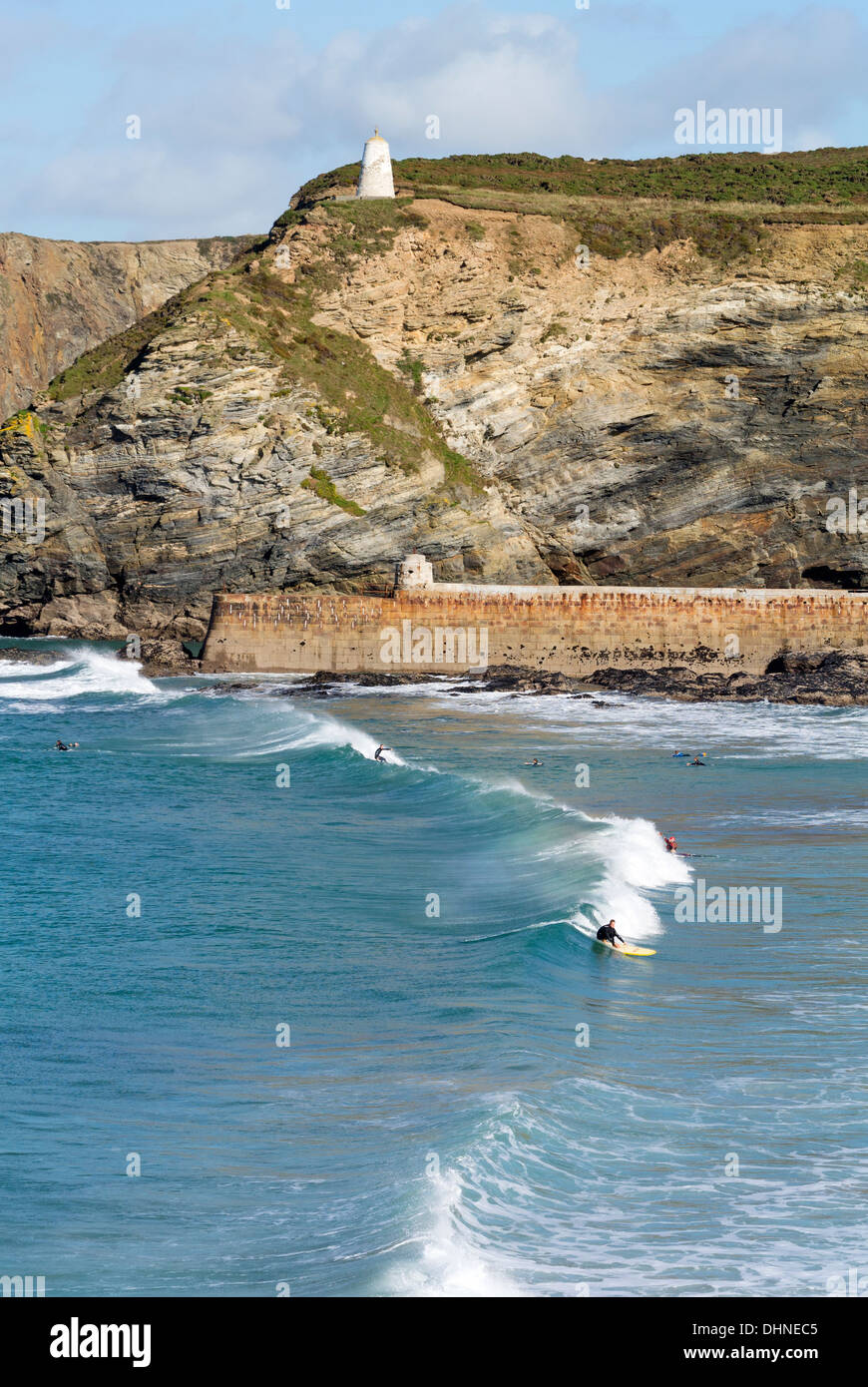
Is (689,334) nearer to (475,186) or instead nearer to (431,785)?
(475,186)

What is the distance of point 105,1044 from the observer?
38.4 ft

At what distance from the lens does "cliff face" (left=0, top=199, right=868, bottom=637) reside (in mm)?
54250

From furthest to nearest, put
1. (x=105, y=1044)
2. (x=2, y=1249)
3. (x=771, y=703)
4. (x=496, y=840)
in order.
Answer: (x=771, y=703), (x=496, y=840), (x=105, y=1044), (x=2, y=1249)

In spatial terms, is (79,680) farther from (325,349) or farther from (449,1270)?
(449,1270)

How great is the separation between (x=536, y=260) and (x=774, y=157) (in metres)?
24.9

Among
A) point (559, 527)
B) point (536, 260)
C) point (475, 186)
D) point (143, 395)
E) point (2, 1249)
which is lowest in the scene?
point (2, 1249)

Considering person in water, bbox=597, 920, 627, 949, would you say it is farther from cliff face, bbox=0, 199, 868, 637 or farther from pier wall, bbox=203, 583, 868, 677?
cliff face, bbox=0, 199, 868, 637

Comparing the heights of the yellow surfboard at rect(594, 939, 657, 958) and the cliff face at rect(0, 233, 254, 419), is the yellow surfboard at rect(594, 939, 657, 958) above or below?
below

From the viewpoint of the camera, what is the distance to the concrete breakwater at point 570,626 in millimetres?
46969

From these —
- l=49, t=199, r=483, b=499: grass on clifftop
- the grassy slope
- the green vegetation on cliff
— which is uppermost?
the grassy slope

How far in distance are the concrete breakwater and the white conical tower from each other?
28837 millimetres

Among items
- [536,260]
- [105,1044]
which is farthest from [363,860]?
[536,260]

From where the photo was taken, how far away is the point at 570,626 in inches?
1853

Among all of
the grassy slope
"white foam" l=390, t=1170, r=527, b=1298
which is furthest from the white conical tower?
"white foam" l=390, t=1170, r=527, b=1298
